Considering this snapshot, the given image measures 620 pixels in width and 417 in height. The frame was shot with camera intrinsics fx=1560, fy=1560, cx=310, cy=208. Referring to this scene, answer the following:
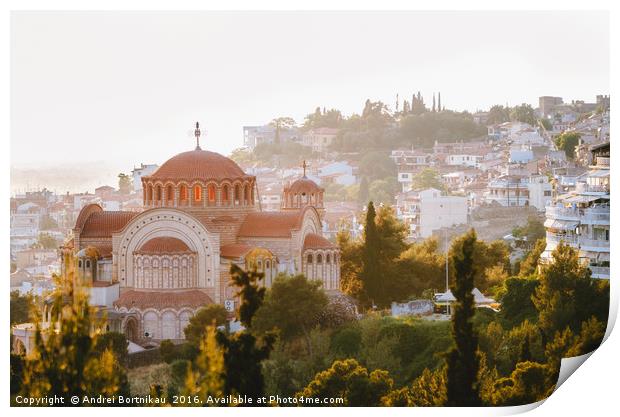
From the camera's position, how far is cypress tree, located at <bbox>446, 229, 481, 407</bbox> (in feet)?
61.1

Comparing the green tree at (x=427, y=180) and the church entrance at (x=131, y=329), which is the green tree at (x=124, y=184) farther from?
the green tree at (x=427, y=180)

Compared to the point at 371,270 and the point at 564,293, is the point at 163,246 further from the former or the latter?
the point at 564,293

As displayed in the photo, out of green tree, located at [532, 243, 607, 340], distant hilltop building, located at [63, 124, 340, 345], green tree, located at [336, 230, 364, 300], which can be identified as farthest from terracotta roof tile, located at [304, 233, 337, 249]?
green tree, located at [532, 243, 607, 340]

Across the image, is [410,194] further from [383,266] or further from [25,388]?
[25,388]

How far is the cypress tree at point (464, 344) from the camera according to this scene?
18609 millimetres

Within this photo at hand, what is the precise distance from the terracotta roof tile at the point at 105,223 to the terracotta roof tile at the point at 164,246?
2.89ft

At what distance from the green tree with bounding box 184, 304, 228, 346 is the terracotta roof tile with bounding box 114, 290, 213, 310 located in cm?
54

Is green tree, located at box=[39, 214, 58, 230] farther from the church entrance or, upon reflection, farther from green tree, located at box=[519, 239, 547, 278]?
green tree, located at box=[519, 239, 547, 278]

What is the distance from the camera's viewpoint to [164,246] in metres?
22.1

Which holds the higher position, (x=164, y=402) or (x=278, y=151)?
(x=278, y=151)

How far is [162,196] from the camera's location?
22.8 m

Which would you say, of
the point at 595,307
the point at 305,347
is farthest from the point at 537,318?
the point at 305,347

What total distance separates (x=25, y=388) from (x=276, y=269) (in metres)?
4.92

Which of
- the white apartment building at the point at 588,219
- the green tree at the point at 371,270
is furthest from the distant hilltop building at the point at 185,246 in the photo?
the white apartment building at the point at 588,219
